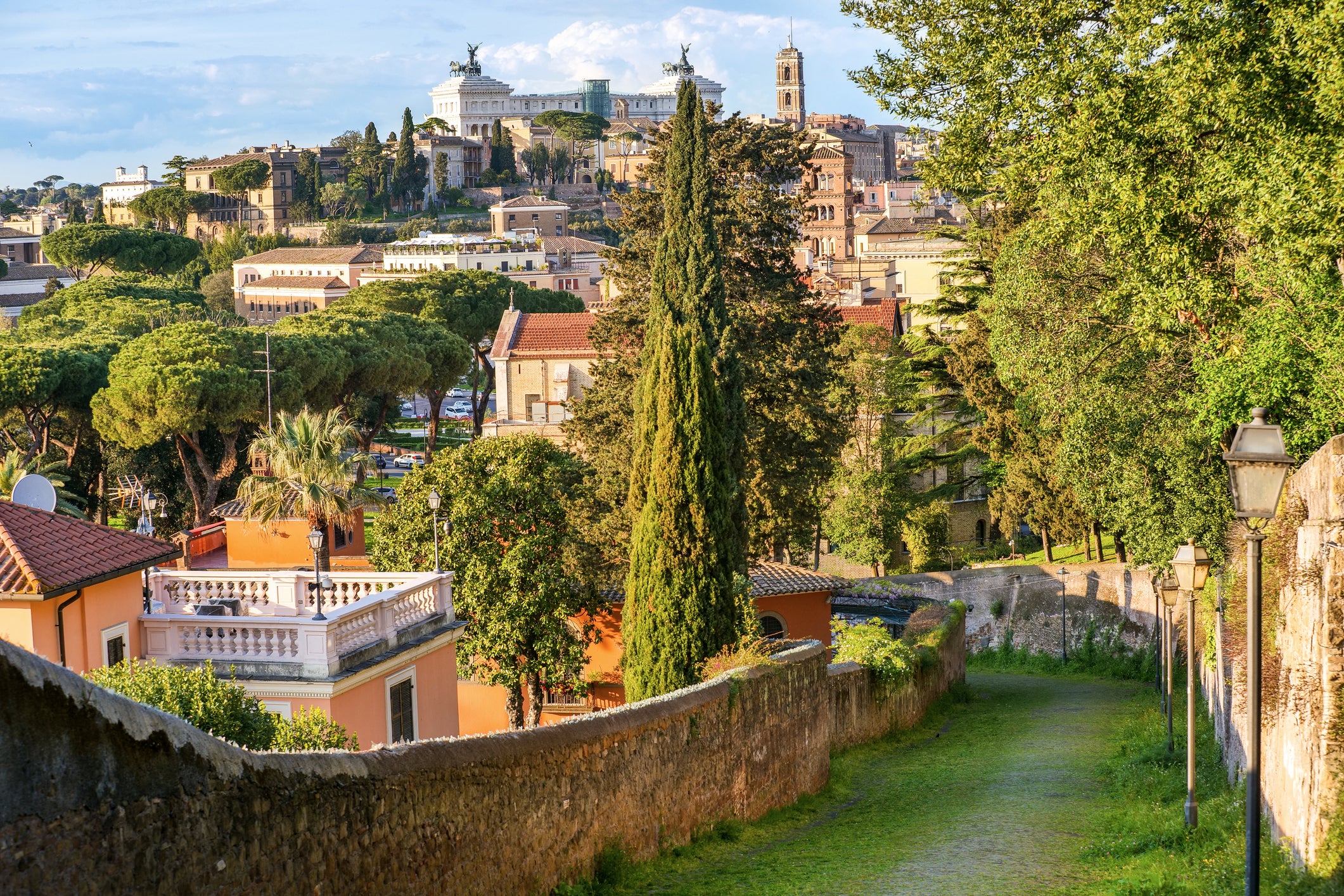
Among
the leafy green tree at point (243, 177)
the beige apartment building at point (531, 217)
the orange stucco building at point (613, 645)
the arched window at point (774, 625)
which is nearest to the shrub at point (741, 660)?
the orange stucco building at point (613, 645)

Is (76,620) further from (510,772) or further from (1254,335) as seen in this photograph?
(1254,335)

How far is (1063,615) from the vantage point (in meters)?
31.7

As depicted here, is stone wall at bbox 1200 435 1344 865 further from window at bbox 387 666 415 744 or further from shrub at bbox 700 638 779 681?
window at bbox 387 666 415 744

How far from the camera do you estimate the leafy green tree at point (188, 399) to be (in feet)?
132

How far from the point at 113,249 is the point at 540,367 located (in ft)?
184

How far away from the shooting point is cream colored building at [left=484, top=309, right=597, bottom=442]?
189 feet

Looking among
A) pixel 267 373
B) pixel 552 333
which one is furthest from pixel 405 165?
pixel 267 373

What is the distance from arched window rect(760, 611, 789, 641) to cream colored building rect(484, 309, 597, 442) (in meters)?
29.8

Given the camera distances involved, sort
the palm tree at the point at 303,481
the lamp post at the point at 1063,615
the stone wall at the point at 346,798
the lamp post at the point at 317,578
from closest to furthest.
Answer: the stone wall at the point at 346,798
the lamp post at the point at 317,578
the palm tree at the point at 303,481
the lamp post at the point at 1063,615

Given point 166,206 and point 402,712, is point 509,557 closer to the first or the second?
point 402,712

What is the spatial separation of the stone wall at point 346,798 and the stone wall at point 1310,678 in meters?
4.49

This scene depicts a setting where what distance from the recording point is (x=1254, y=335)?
17.4 meters

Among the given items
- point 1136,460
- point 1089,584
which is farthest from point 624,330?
point 1089,584

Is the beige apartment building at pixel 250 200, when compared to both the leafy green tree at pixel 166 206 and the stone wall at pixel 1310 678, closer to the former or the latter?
the leafy green tree at pixel 166 206
